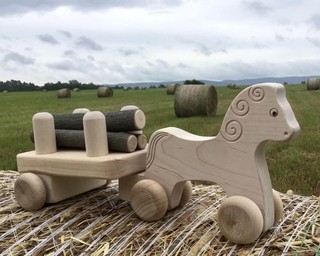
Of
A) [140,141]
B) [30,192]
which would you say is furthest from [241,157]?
[30,192]

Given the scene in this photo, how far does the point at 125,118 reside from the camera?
2.95m

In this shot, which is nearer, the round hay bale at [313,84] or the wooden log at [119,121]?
the wooden log at [119,121]

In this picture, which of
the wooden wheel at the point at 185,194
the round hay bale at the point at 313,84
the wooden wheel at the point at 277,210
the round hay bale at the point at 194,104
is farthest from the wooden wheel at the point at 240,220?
the round hay bale at the point at 313,84

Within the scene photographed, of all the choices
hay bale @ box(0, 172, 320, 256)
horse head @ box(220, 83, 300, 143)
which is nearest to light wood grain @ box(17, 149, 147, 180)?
hay bale @ box(0, 172, 320, 256)

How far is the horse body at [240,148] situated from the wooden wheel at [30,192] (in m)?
0.82

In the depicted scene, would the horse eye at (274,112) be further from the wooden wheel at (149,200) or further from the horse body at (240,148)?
the wooden wheel at (149,200)

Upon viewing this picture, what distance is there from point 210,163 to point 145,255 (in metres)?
0.60

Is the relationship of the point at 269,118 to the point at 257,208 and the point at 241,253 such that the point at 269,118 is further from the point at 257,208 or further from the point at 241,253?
the point at 241,253

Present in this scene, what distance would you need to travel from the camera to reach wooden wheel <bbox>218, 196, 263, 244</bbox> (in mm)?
2436

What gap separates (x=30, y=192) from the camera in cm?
313

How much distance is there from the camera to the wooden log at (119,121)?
292cm

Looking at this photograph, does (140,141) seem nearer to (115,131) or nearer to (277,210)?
(115,131)

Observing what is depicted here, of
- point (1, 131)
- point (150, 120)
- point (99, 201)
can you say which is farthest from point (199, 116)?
point (99, 201)

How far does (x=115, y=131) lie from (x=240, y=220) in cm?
98
